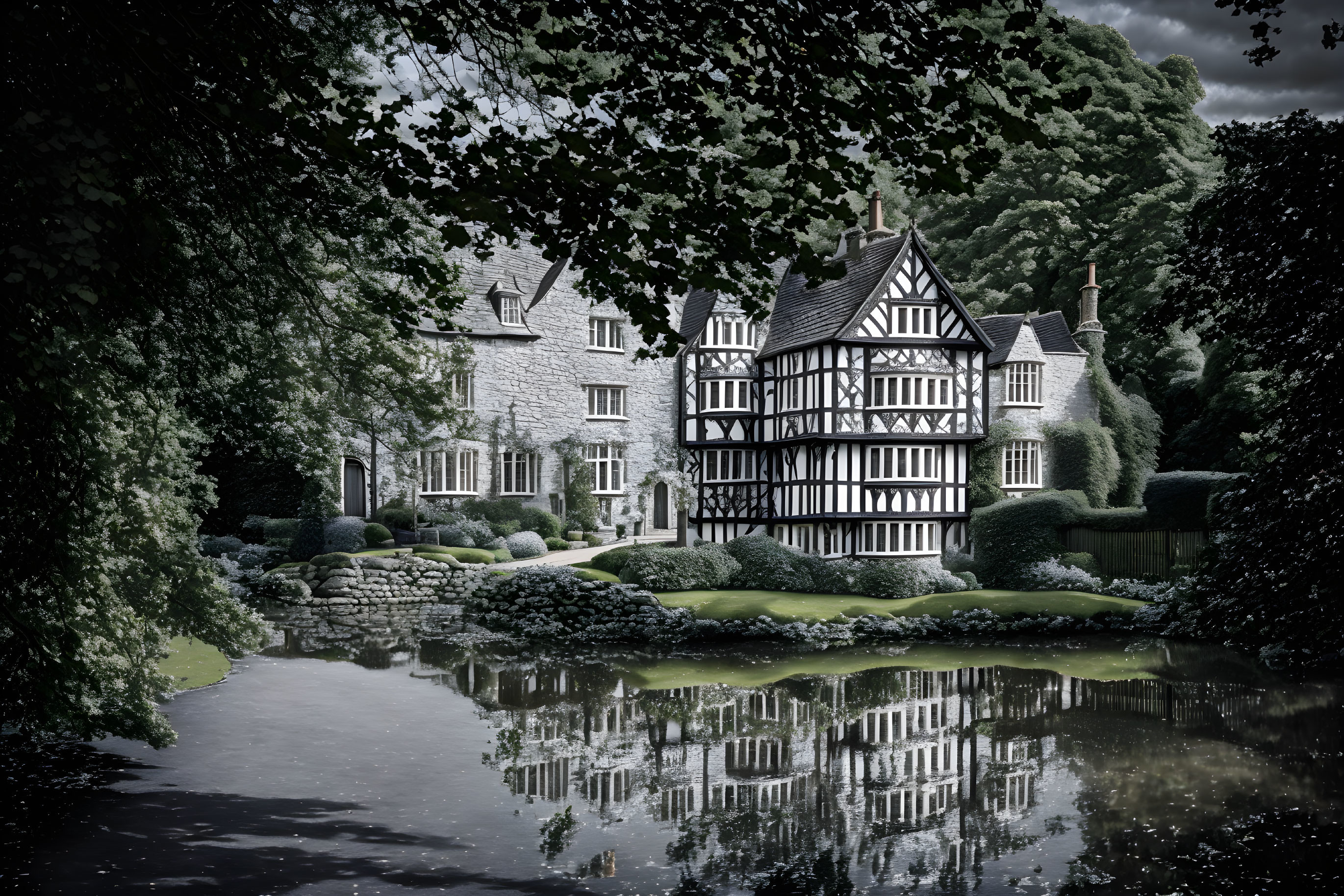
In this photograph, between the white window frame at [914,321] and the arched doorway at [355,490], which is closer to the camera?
the white window frame at [914,321]

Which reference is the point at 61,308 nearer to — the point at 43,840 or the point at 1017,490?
the point at 43,840

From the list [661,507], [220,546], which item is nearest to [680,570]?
[661,507]

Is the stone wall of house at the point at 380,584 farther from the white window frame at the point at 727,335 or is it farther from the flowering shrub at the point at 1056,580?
the flowering shrub at the point at 1056,580

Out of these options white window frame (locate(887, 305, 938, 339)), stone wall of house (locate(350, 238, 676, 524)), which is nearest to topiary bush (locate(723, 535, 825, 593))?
white window frame (locate(887, 305, 938, 339))

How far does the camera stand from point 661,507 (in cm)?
4134

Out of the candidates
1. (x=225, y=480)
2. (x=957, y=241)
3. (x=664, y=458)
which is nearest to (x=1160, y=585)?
(x=664, y=458)

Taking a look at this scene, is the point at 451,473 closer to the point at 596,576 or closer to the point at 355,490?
the point at 355,490

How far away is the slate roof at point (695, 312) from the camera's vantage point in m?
37.0

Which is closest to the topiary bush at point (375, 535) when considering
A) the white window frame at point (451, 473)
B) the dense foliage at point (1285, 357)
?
the white window frame at point (451, 473)

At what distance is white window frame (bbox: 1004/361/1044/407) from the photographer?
39406 millimetres

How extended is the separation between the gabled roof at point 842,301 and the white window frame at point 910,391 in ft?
6.21

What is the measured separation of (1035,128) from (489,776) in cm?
906

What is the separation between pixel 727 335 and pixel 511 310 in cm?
829

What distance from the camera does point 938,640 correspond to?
24.6m
